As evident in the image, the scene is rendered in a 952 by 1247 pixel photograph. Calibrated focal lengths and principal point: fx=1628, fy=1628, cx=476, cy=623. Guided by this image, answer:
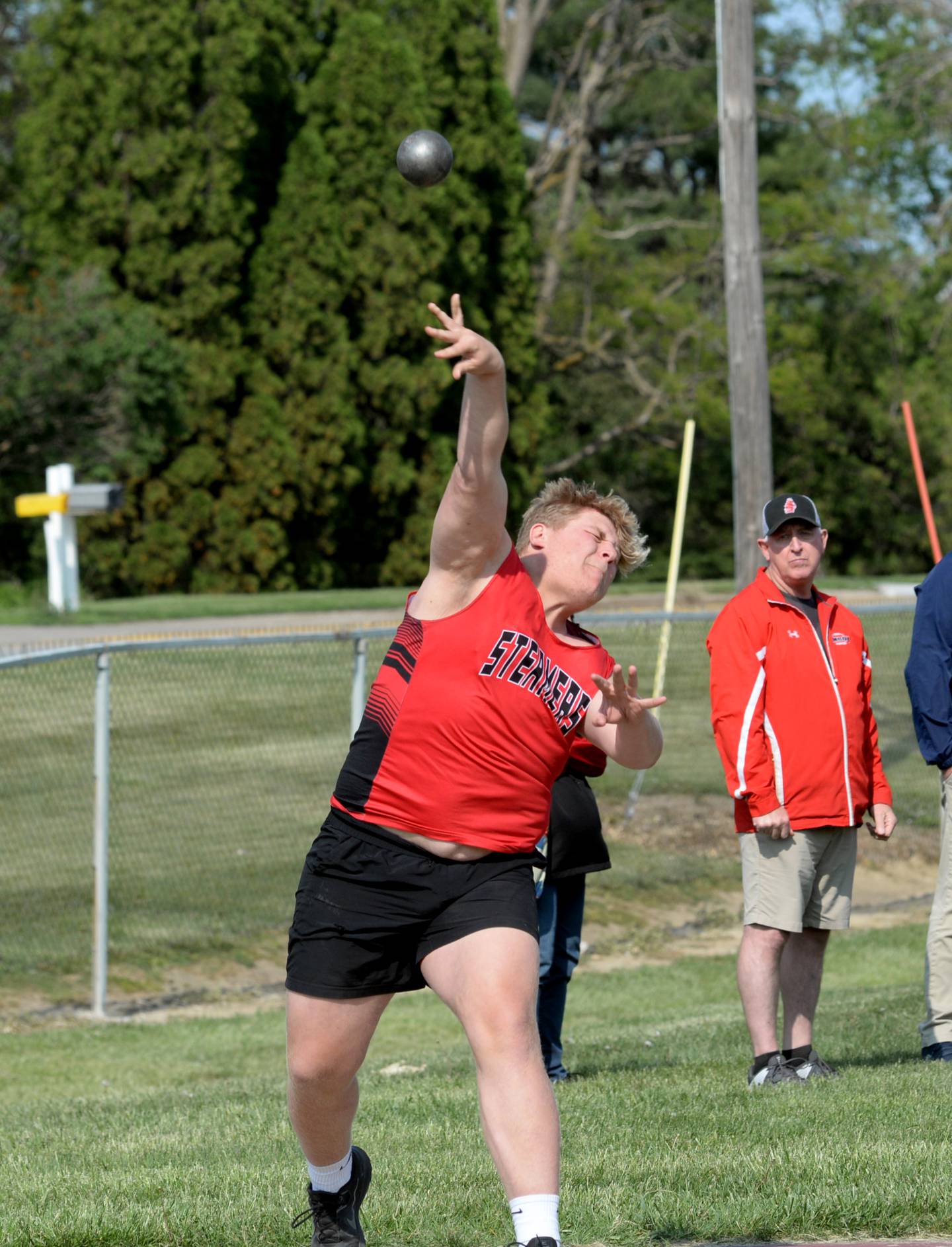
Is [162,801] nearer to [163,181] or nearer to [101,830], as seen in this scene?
[101,830]

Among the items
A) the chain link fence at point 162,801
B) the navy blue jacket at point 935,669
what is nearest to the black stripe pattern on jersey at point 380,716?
the navy blue jacket at point 935,669

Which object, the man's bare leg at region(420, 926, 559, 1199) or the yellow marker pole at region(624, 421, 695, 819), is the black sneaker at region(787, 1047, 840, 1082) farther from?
the yellow marker pole at region(624, 421, 695, 819)

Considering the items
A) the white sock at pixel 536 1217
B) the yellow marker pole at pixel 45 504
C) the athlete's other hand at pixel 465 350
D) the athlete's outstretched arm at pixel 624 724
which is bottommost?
the white sock at pixel 536 1217

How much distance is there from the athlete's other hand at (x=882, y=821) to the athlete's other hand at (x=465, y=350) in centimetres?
337

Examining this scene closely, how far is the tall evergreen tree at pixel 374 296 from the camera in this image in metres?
32.1

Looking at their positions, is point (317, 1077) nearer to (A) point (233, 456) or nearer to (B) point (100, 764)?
(B) point (100, 764)

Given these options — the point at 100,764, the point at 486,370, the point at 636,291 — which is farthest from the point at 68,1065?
the point at 636,291

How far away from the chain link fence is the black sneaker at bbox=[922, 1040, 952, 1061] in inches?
171

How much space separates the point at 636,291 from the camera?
3550cm

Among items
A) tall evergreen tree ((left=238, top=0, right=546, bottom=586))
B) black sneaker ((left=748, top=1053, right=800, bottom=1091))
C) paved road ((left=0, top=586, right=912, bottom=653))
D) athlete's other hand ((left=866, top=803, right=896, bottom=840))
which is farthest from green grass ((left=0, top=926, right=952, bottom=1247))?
tall evergreen tree ((left=238, top=0, right=546, bottom=586))

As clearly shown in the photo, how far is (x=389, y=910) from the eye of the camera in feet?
11.9

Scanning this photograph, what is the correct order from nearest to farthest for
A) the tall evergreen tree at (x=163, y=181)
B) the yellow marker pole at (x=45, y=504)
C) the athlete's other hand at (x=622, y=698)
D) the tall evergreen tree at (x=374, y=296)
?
the athlete's other hand at (x=622, y=698)
the yellow marker pole at (x=45, y=504)
the tall evergreen tree at (x=163, y=181)
the tall evergreen tree at (x=374, y=296)

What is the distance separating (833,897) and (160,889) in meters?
5.04

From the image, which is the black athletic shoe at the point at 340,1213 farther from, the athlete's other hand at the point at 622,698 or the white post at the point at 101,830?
the white post at the point at 101,830
